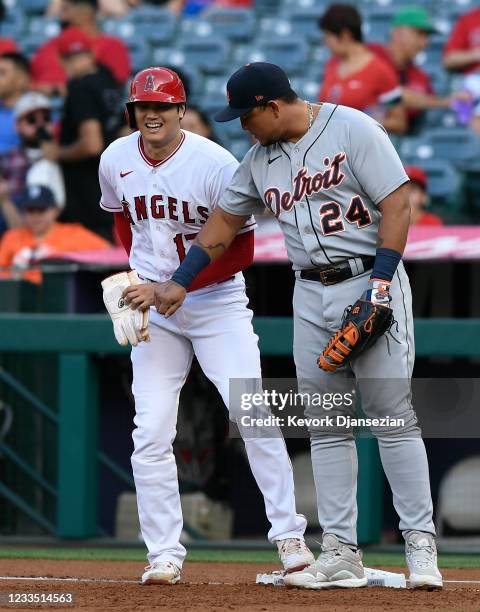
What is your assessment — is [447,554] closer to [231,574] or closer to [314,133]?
[231,574]

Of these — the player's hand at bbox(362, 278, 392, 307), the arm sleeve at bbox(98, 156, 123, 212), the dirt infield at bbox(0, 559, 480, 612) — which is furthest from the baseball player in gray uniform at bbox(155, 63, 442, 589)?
the arm sleeve at bbox(98, 156, 123, 212)

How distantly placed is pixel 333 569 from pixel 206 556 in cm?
192

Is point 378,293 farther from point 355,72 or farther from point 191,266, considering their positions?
point 355,72

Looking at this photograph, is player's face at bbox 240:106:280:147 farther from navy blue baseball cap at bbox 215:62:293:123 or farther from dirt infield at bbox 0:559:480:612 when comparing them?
dirt infield at bbox 0:559:480:612

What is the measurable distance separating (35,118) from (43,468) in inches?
144

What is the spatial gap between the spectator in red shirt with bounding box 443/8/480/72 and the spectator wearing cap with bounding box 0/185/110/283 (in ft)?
10.8

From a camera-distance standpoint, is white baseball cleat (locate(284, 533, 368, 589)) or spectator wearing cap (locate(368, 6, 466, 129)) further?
spectator wearing cap (locate(368, 6, 466, 129))

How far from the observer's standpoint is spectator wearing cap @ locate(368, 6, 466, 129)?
948cm

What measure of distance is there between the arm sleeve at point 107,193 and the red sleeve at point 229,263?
1.51ft

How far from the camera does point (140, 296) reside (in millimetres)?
4531

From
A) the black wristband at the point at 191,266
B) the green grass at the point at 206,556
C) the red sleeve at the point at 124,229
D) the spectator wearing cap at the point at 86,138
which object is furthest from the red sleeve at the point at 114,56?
the black wristband at the point at 191,266

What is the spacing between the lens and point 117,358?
6938mm

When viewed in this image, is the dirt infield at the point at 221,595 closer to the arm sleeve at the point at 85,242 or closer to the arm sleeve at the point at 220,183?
the arm sleeve at the point at 220,183

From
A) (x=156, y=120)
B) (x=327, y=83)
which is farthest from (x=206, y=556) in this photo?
(x=327, y=83)
